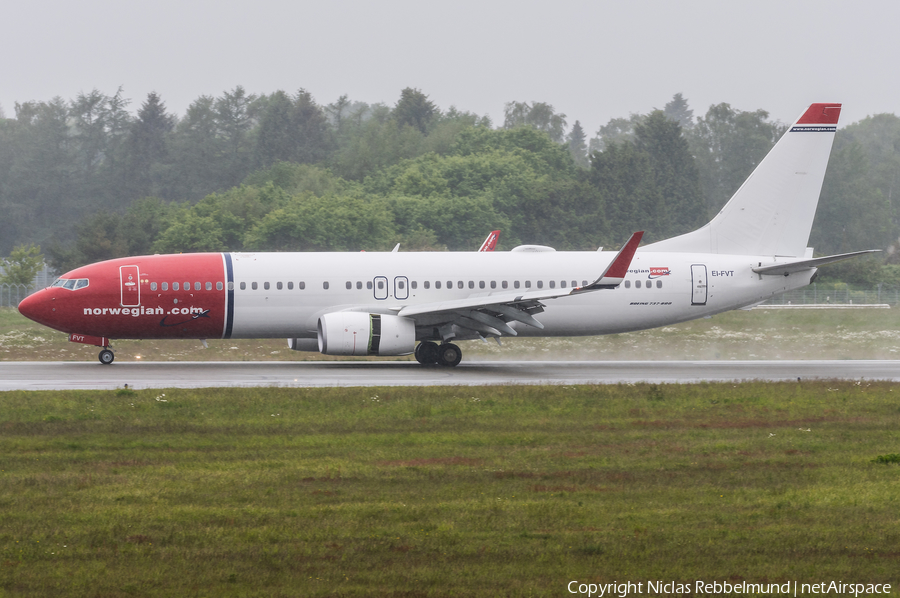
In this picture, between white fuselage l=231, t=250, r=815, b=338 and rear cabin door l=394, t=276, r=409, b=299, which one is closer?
white fuselage l=231, t=250, r=815, b=338

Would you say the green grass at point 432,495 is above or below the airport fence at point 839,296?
below

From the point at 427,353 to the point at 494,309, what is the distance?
3.04 meters

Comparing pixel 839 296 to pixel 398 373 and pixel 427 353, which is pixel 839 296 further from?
pixel 398 373

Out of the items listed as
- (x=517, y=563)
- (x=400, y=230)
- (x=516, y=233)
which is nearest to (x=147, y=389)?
(x=517, y=563)

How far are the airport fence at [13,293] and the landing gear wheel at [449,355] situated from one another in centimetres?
3308

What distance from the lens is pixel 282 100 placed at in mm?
125562

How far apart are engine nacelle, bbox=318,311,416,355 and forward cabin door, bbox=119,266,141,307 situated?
546 cm

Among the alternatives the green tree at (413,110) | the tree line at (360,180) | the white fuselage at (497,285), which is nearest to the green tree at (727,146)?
the tree line at (360,180)

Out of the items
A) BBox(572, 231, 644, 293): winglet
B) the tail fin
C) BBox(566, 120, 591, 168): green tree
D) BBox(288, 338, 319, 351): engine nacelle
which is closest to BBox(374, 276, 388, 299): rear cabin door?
BBox(288, 338, 319, 351): engine nacelle

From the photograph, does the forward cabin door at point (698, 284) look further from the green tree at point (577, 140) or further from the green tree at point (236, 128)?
the green tree at point (577, 140)

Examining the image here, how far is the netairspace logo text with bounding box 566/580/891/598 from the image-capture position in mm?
8445

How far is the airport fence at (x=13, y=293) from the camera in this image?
55109 millimetres

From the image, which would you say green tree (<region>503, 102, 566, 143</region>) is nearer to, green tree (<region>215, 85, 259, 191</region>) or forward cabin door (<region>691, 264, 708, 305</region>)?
green tree (<region>215, 85, 259, 191</region>)

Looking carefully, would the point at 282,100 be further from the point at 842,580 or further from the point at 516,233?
the point at 842,580
